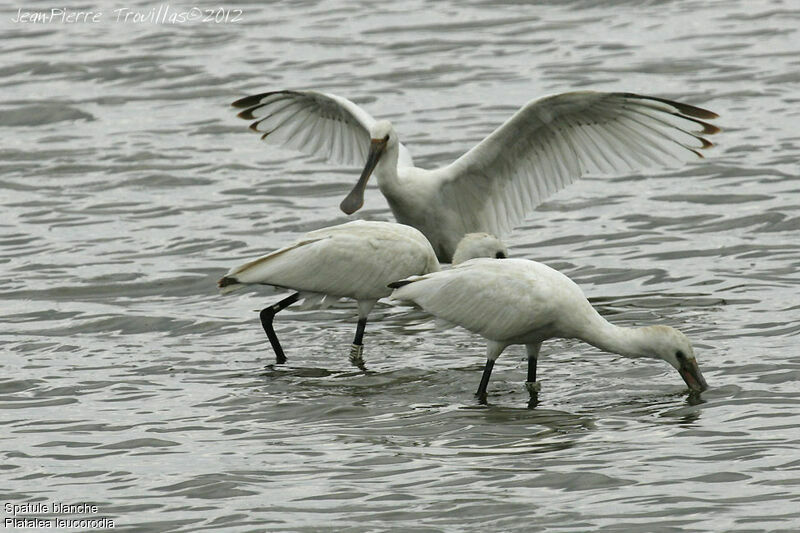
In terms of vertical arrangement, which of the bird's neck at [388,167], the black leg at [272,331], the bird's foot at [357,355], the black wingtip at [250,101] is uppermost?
the black wingtip at [250,101]

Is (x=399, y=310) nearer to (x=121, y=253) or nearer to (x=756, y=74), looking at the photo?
(x=121, y=253)

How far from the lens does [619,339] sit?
10.0 m

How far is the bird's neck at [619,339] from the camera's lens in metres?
10.0

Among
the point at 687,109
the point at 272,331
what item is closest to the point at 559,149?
the point at 687,109

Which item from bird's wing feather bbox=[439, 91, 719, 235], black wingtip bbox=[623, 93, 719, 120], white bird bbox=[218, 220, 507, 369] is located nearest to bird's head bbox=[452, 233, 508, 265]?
white bird bbox=[218, 220, 507, 369]

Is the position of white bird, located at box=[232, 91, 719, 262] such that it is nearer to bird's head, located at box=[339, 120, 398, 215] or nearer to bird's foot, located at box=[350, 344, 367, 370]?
bird's head, located at box=[339, 120, 398, 215]

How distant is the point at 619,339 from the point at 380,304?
11.0 feet

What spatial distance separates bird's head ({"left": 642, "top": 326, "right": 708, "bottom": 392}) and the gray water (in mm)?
121

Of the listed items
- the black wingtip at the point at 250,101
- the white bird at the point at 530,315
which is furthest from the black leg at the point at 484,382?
the black wingtip at the point at 250,101

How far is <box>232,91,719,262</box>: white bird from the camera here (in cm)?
1212

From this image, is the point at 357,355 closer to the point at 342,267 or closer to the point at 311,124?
the point at 342,267

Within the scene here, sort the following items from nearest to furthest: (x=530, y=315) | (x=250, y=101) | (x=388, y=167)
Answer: (x=530, y=315)
(x=388, y=167)
(x=250, y=101)

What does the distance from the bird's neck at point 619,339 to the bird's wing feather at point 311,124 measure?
4025 millimetres

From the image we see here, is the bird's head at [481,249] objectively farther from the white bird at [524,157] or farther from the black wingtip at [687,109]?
the black wingtip at [687,109]
